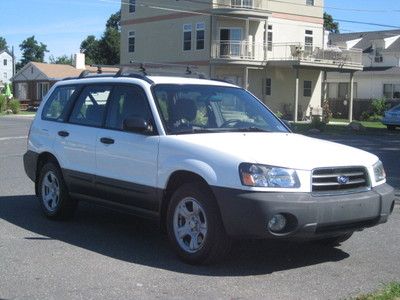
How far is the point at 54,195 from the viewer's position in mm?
8117

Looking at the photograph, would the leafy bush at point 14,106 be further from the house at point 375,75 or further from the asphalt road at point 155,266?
the asphalt road at point 155,266

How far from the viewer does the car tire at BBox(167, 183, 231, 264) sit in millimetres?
5863

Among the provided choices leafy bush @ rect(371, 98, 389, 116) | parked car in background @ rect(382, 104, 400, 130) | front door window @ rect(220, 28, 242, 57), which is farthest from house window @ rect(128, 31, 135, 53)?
parked car in background @ rect(382, 104, 400, 130)

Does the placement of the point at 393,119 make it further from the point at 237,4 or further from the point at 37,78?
the point at 37,78

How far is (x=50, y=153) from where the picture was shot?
819 cm

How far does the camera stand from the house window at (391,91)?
50.9 metres

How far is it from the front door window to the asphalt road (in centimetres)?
3253

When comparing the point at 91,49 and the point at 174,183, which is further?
the point at 91,49

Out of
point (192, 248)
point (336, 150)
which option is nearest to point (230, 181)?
point (192, 248)

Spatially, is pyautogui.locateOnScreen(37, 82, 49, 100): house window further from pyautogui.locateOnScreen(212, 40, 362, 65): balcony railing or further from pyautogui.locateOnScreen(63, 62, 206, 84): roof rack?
pyautogui.locateOnScreen(63, 62, 206, 84): roof rack

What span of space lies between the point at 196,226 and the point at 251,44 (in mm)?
35238

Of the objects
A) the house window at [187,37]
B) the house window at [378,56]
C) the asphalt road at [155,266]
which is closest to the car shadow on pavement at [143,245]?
the asphalt road at [155,266]

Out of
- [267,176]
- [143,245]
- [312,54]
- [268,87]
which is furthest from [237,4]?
[267,176]

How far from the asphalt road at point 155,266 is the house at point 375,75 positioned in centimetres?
4258
